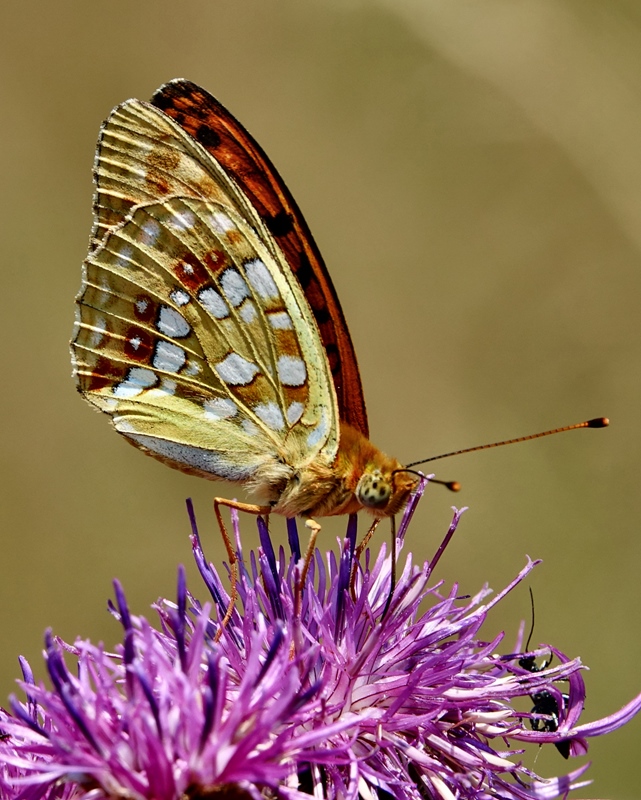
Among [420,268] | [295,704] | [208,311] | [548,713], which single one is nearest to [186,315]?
[208,311]

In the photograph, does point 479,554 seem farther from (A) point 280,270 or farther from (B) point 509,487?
(A) point 280,270

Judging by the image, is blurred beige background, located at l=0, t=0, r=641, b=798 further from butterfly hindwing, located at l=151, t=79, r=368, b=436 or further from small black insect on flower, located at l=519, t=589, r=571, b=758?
butterfly hindwing, located at l=151, t=79, r=368, b=436

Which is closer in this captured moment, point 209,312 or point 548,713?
point 548,713

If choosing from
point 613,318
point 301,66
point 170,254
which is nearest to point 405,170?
point 301,66

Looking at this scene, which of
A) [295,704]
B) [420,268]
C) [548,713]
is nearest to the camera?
[295,704]

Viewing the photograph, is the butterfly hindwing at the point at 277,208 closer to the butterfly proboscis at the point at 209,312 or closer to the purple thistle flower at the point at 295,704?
the butterfly proboscis at the point at 209,312

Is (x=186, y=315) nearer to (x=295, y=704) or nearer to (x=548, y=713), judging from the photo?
(x=295, y=704)

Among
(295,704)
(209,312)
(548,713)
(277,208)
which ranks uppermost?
(277,208)
